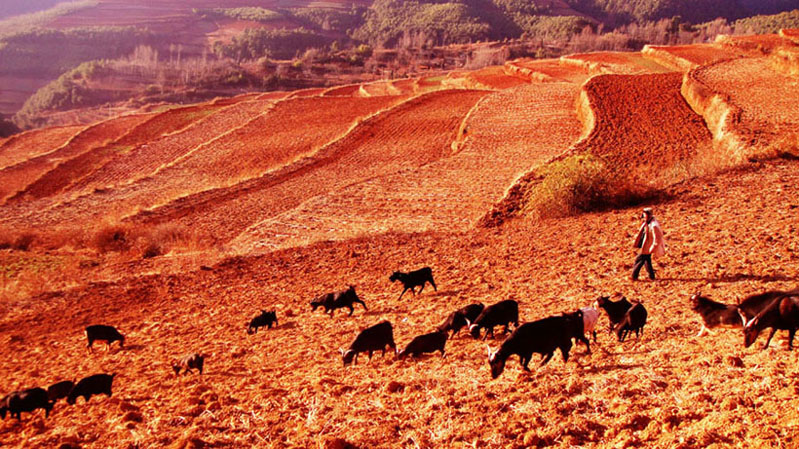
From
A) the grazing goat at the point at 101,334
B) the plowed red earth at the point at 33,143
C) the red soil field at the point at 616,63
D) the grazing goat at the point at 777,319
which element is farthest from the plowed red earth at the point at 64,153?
the red soil field at the point at 616,63

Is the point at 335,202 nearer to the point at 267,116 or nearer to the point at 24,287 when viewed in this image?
the point at 24,287

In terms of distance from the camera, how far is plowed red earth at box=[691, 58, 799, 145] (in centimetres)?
2092

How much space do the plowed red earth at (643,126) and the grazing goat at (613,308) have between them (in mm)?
11217

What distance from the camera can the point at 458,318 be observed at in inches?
355

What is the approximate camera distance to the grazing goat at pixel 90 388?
315 inches

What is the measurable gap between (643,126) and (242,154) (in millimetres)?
23401

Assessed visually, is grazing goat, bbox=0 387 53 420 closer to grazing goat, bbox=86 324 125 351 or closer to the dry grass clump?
grazing goat, bbox=86 324 125 351

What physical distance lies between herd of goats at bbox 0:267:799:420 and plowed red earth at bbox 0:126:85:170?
43.1 m

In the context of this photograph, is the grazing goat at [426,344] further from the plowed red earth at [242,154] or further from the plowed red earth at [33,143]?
the plowed red earth at [33,143]

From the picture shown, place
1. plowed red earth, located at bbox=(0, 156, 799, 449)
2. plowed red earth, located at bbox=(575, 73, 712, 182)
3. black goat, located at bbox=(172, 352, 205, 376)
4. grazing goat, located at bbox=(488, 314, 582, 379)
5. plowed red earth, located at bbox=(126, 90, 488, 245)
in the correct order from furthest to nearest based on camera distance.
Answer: plowed red earth, located at bbox=(126, 90, 488, 245)
plowed red earth, located at bbox=(575, 73, 712, 182)
black goat, located at bbox=(172, 352, 205, 376)
grazing goat, located at bbox=(488, 314, 582, 379)
plowed red earth, located at bbox=(0, 156, 799, 449)

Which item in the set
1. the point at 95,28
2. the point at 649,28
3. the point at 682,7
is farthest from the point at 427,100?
the point at 682,7

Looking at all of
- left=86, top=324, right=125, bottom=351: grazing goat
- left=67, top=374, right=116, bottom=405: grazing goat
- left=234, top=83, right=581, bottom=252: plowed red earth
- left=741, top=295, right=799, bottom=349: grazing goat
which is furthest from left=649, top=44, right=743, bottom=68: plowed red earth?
left=67, top=374, right=116, bottom=405: grazing goat

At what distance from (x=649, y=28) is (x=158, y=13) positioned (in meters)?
129

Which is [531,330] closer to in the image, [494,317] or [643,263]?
[494,317]
